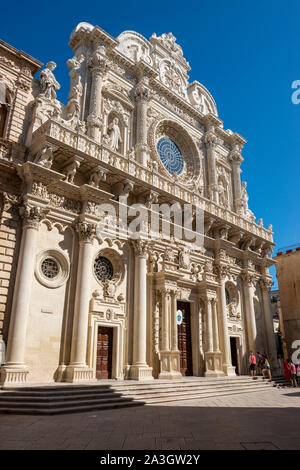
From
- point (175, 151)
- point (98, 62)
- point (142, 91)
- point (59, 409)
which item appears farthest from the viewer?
point (175, 151)

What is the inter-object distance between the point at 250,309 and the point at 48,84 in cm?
1655

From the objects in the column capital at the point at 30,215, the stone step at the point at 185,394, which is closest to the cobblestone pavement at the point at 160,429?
the stone step at the point at 185,394

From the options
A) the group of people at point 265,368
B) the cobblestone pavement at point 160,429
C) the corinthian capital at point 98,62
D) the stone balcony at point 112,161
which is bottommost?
the cobblestone pavement at point 160,429

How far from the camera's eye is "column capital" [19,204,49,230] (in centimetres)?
1221

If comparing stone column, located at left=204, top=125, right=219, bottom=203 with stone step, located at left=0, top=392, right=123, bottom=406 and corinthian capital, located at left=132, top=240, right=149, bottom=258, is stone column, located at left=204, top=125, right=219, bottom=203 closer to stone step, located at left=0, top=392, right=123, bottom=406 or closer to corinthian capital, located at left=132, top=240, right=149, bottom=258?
corinthian capital, located at left=132, top=240, right=149, bottom=258

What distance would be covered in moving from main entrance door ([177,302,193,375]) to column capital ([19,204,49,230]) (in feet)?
27.6

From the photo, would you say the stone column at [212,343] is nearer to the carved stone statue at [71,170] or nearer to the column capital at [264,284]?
the column capital at [264,284]

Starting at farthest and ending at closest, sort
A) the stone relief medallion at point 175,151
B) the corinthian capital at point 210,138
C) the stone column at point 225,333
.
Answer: the corinthian capital at point 210,138
the stone relief medallion at point 175,151
the stone column at point 225,333

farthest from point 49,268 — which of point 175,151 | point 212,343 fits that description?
point 175,151

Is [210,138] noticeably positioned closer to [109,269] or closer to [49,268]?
[109,269]

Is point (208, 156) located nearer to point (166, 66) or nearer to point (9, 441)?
point (166, 66)

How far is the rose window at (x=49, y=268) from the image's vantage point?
1280 centimetres

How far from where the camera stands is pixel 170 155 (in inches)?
846

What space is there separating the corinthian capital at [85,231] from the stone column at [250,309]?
12033mm
